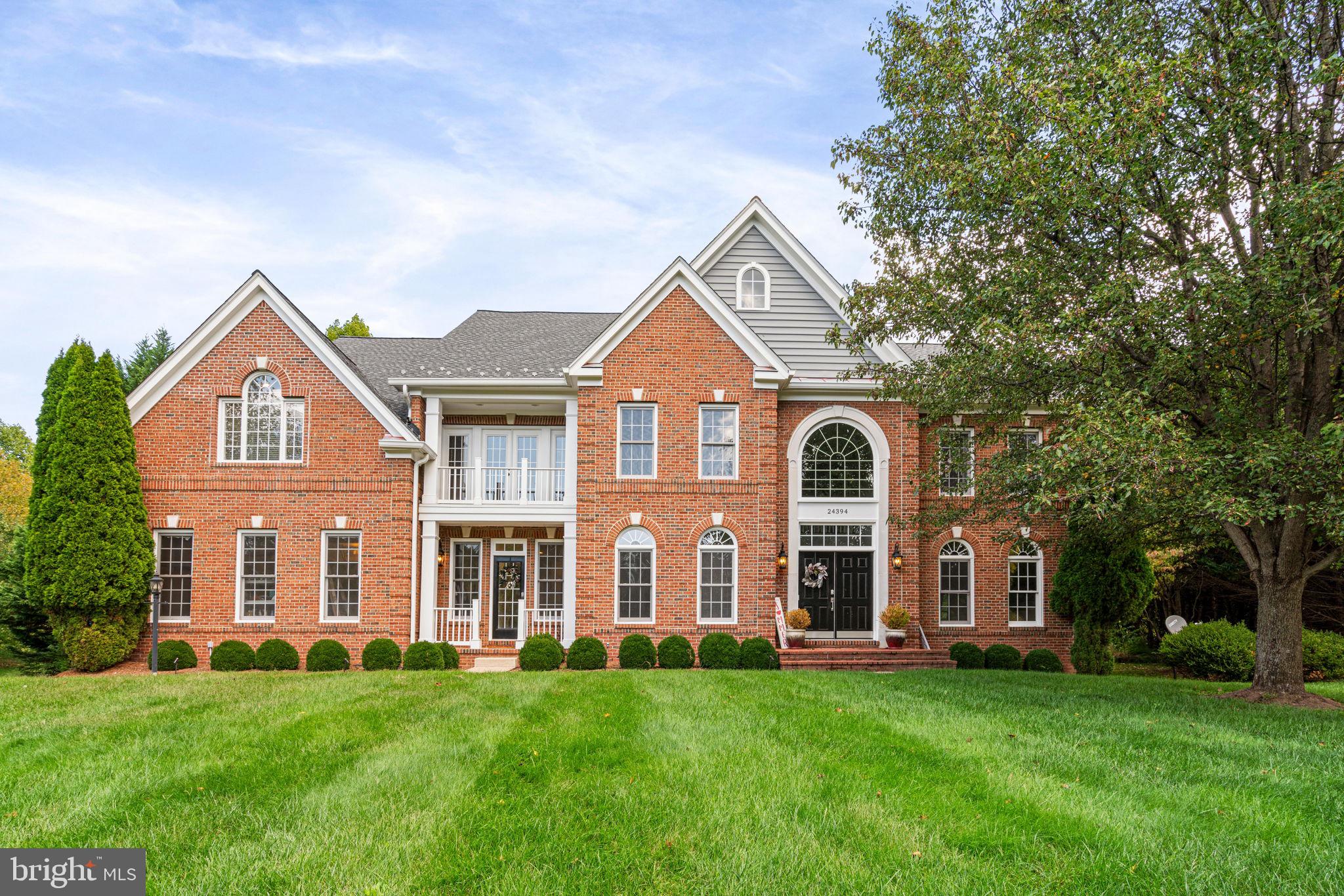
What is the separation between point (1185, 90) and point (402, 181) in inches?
612

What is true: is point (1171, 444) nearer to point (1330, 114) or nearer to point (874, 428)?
point (1330, 114)

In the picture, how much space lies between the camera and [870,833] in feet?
16.4

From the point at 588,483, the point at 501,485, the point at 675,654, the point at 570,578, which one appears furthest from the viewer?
the point at 501,485

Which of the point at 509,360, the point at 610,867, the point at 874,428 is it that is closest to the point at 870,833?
the point at 610,867

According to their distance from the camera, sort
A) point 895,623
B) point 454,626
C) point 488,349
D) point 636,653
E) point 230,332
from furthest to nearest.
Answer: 1. point 488,349
2. point 454,626
3. point 895,623
4. point 230,332
5. point 636,653

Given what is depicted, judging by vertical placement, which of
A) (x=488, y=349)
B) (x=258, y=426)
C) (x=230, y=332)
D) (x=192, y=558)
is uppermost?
(x=488, y=349)

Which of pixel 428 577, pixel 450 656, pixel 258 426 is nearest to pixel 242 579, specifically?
pixel 258 426

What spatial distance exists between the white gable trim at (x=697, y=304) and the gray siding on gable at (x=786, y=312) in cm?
125

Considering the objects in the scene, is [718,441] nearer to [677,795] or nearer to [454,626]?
[454,626]

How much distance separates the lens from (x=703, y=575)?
58.2ft

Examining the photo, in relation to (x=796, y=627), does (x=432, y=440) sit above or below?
above

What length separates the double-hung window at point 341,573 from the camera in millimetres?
17203

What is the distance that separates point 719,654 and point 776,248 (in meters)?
9.89

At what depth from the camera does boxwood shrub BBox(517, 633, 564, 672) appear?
51.2 feet
